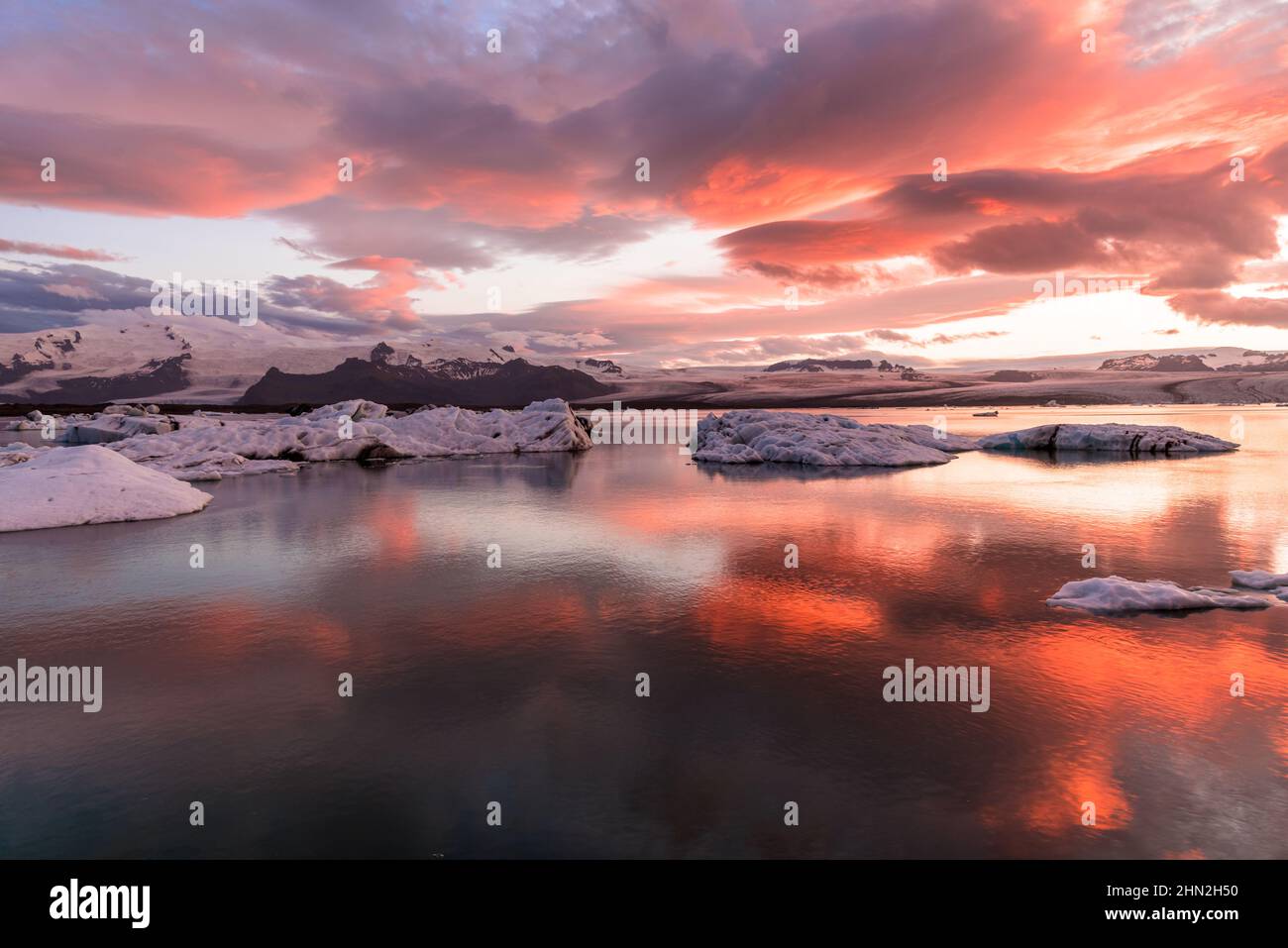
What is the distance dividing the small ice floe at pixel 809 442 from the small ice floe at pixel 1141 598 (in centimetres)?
2298

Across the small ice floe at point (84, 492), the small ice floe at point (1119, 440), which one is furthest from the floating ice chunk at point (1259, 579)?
the small ice floe at point (1119, 440)

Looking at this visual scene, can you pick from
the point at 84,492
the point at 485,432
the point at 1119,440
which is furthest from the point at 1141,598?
the point at 485,432

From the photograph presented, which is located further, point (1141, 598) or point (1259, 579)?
point (1259, 579)

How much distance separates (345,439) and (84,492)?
63.8ft

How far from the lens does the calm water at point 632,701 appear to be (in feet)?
16.5

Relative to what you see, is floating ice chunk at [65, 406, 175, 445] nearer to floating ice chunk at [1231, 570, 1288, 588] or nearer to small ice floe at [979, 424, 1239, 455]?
floating ice chunk at [1231, 570, 1288, 588]

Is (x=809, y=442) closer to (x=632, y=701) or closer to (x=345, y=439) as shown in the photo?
(x=345, y=439)

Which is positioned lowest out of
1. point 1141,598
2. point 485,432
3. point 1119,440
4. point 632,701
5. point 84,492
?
point 632,701

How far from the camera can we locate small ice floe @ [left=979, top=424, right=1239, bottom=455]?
39.0 m

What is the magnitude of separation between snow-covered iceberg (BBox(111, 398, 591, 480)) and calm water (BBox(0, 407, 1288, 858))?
16.6 meters

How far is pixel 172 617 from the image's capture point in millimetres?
10117

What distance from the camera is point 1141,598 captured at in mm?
10375

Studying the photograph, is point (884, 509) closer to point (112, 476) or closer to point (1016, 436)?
point (112, 476)
